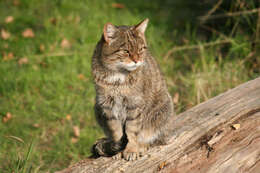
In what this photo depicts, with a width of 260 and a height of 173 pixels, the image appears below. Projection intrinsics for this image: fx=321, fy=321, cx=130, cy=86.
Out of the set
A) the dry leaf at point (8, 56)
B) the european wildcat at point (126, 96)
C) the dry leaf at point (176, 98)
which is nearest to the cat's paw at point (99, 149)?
the european wildcat at point (126, 96)

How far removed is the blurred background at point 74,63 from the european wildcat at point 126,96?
941mm

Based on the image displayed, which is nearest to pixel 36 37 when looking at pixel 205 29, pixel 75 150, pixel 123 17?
pixel 123 17

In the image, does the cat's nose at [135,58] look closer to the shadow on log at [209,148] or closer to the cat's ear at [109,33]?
the cat's ear at [109,33]

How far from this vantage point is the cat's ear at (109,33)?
8.51ft

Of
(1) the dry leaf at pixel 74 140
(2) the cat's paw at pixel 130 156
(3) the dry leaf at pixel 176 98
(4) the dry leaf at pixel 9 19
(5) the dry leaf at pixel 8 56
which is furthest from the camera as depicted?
(4) the dry leaf at pixel 9 19

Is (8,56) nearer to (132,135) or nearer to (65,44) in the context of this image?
(65,44)

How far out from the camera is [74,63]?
15.8 ft

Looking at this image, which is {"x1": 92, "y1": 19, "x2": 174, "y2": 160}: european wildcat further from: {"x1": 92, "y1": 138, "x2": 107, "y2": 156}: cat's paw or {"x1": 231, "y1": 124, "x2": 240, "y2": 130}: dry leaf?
{"x1": 231, "y1": 124, "x2": 240, "y2": 130}: dry leaf

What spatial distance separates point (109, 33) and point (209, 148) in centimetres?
121

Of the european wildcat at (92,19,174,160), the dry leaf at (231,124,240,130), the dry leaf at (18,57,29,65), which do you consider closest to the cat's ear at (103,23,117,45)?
the european wildcat at (92,19,174,160)

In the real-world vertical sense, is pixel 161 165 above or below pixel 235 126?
below

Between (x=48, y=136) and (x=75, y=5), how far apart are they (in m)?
3.01

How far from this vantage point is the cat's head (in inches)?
102

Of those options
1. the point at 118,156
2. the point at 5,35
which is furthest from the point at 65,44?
the point at 118,156
